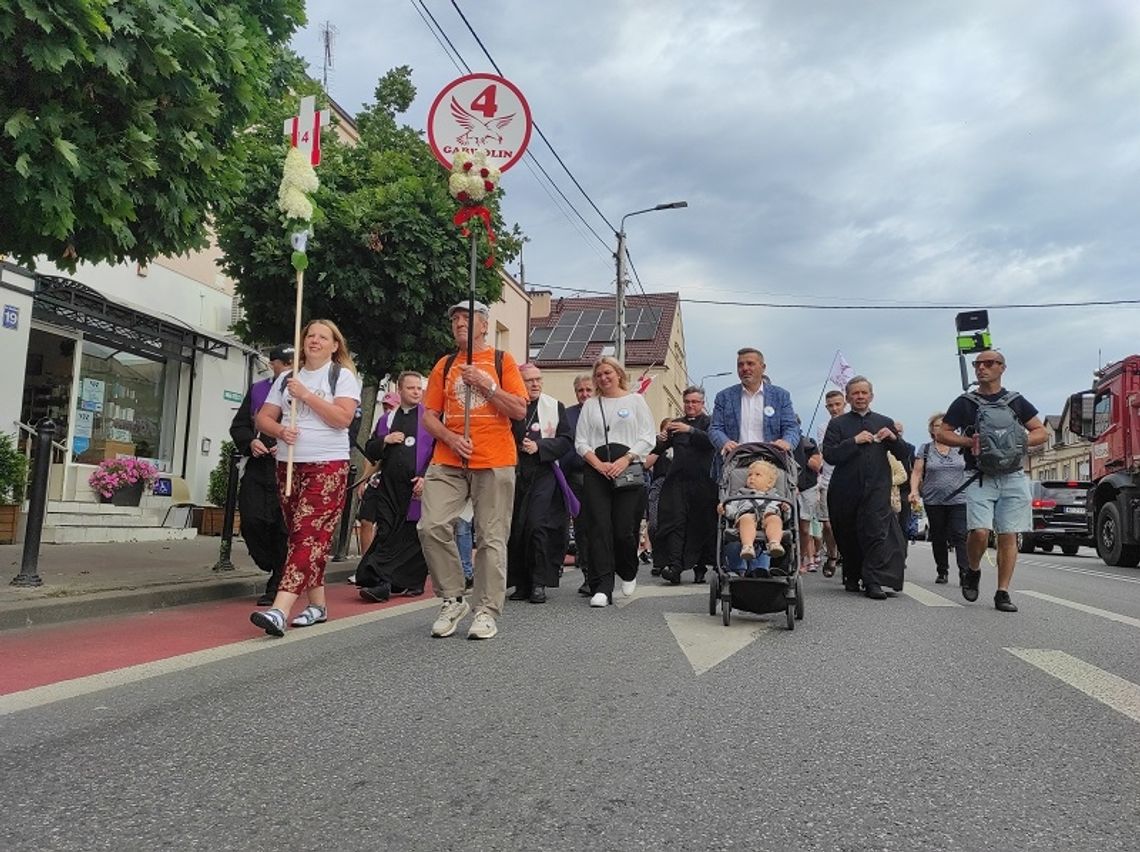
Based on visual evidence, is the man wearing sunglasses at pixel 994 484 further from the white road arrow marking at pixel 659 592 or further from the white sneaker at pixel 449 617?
the white sneaker at pixel 449 617

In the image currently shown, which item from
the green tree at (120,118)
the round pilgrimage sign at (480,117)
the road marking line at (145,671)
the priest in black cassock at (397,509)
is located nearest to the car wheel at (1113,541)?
the priest in black cassock at (397,509)

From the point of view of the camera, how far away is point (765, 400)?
754 centimetres

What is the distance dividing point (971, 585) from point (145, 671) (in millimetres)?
6078

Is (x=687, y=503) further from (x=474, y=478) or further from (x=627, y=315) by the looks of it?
(x=627, y=315)

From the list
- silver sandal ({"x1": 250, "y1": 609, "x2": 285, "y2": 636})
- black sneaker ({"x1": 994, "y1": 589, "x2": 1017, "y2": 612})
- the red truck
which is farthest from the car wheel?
silver sandal ({"x1": 250, "y1": 609, "x2": 285, "y2": 636})

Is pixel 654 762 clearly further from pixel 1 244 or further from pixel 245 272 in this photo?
pixel 245 272

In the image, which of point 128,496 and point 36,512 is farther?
point 128,496

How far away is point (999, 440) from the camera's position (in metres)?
6.83

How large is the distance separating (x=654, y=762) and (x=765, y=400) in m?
5.09

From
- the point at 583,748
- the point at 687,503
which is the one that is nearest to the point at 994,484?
the point at 687,503

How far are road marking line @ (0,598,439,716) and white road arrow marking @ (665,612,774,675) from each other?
6.34ft

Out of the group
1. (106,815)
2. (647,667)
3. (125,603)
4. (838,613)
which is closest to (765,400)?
(838,613)

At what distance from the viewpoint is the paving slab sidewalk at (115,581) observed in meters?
5.60

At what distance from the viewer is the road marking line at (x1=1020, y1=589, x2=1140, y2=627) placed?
6.66 meters
